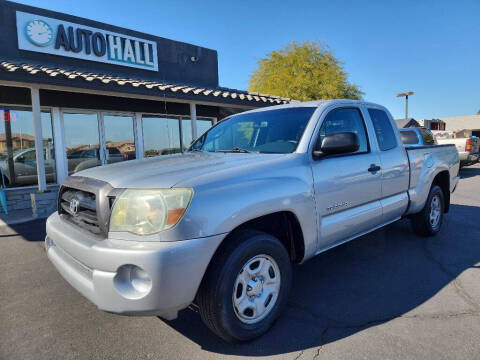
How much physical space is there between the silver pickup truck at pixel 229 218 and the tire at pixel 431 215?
1310 millimetres

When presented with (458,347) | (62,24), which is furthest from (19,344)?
(62,24)

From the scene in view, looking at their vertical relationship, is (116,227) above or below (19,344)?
above

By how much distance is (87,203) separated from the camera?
234 cm

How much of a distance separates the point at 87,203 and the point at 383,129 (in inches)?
129

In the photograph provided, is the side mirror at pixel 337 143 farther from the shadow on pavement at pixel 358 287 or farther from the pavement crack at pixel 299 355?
the pavement crack at pixel 299 355

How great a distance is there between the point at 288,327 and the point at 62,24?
419 inches

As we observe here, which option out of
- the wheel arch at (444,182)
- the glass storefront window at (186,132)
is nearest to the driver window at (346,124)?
the wheel arch at (444,182)

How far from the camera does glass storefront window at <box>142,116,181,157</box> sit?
10.9 metres

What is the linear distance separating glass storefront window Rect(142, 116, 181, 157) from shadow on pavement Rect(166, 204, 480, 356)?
8151 mm

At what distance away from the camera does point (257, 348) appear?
2301 mm

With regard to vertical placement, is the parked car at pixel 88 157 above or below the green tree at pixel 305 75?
below

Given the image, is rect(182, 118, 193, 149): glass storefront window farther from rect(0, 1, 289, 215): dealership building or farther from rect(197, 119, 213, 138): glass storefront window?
rect(197, 119, 213, 138): glass storefront window

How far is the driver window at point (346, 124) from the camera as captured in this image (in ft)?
10.5

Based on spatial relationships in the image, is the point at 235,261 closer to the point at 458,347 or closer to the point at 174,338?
the point at 174,338
